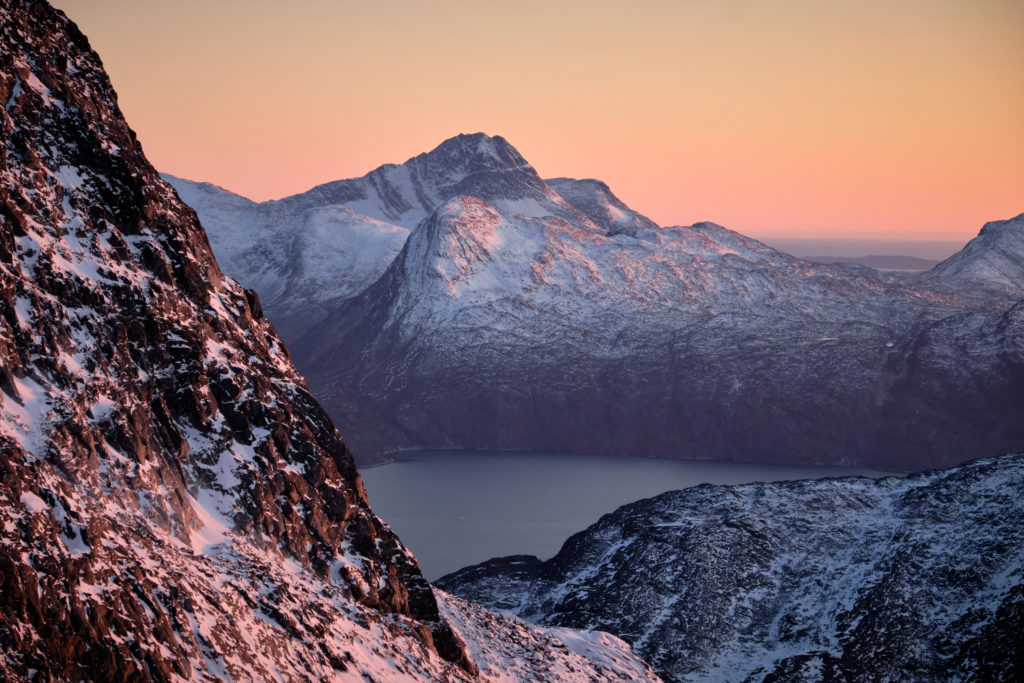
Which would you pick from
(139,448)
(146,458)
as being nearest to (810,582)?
(146,458)

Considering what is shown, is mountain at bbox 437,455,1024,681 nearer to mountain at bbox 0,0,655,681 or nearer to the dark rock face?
mountain at bbox 0,0,655,681

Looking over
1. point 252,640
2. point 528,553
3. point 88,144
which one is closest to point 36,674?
point 252,640

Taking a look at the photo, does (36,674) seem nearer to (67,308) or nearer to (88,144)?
(67,308)

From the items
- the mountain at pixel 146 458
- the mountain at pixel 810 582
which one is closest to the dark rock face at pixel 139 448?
the mountain at pixel 146 458

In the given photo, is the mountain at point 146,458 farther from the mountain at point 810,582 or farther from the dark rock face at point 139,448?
the mountain at point 810,582

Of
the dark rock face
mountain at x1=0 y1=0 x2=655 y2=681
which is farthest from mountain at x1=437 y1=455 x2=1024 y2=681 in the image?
the dark rock face
